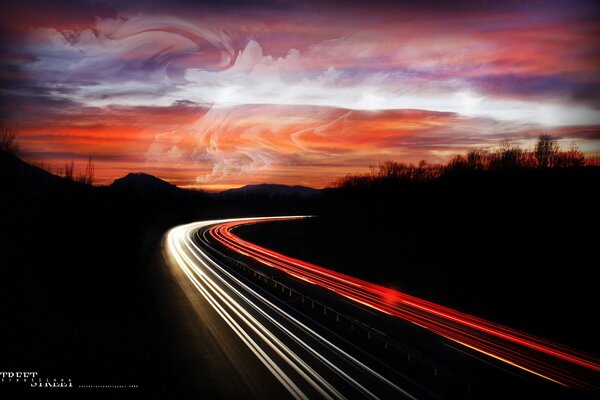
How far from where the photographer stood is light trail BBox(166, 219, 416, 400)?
12826mm

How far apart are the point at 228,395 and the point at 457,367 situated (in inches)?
287

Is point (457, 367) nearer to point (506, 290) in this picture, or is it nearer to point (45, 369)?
point (45, 369)

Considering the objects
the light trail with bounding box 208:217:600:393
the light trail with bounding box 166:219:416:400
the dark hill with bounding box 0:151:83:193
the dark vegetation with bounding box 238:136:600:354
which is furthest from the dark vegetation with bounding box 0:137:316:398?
the dark vegetation with bounding box 238:136:600:354

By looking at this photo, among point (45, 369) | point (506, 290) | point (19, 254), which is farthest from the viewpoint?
point (506, 290)

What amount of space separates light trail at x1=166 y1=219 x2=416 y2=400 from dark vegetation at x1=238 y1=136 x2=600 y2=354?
1101 centimetres

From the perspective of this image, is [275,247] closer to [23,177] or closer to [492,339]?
[23,177]

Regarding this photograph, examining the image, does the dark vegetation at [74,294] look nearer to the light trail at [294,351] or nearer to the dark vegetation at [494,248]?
the light trail at [294,351]

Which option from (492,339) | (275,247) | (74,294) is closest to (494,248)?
(492,339)

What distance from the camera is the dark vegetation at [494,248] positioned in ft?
92.7

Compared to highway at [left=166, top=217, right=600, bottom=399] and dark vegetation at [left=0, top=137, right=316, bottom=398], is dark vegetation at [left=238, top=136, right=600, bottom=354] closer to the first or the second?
highway at [left=166, top=217, right=600, bottom=399]

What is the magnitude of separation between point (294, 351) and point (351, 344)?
2.38m

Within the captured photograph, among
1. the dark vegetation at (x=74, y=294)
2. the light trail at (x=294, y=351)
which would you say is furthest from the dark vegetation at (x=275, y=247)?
the light trail at (x=294, y=351)

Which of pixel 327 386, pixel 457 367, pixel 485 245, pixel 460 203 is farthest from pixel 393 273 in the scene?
pixel 327 386

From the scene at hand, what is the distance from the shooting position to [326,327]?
19.8 meters
